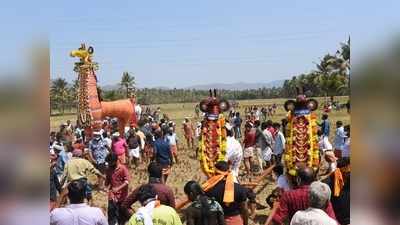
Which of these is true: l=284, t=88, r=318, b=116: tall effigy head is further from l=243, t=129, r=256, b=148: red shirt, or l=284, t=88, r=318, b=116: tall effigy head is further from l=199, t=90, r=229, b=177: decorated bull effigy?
l=243, t=129, r=256, b=148: red shirt

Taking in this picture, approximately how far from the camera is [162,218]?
422cm

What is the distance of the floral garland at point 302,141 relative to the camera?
8.10m

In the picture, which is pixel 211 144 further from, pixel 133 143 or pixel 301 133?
pixel 133 143

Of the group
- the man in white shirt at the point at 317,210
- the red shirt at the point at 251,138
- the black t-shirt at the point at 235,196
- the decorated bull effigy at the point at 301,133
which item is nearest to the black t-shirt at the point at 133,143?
the red shirt at the point at 251,138

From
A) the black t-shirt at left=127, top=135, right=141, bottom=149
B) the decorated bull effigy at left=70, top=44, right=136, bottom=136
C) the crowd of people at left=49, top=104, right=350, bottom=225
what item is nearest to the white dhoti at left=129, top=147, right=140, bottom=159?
the black t-shirt at left=127, top=135, right=141, bottom=149

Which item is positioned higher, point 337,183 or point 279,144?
point 337,183

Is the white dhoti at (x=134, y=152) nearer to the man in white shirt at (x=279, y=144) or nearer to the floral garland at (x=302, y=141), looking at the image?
the man in white shirt at (x=279, y=144)

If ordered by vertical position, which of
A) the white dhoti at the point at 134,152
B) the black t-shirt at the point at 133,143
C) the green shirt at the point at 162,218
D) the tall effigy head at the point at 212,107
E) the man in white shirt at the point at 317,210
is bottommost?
the white dhoti at the point at 134,152

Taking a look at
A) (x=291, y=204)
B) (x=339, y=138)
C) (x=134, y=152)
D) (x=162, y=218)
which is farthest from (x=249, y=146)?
(x=162, y=218)

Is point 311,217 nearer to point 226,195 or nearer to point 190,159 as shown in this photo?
point 226,195

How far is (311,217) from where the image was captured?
383 centimetres

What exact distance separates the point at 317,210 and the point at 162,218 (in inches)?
42.5
